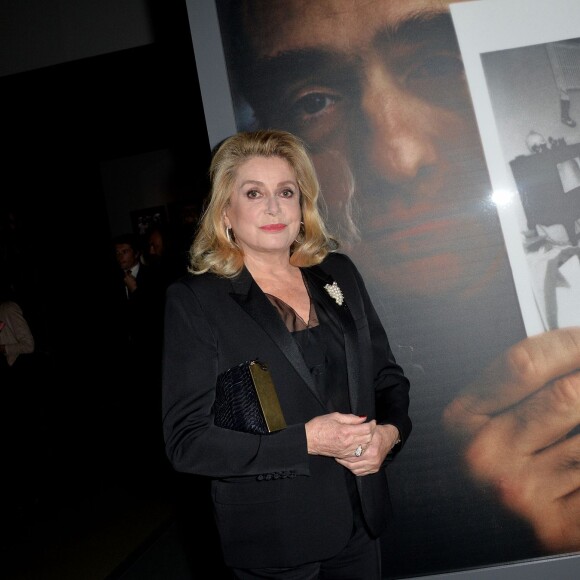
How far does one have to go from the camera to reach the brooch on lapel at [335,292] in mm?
1893

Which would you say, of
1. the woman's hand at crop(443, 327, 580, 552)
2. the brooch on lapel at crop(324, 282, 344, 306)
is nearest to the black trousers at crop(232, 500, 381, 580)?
the brooch on lapel at crop(324, 282, 344, 306)

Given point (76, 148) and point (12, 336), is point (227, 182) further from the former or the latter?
point (76, 148)

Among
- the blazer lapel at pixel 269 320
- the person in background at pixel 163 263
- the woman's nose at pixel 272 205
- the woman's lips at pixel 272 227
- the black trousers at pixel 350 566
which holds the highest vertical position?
the person in background at pixel 163 263

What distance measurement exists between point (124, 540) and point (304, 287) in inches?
114

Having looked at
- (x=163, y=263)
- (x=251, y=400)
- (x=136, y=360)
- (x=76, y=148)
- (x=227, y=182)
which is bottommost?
(x=251, y=400)

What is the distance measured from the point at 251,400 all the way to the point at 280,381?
0.13 meters

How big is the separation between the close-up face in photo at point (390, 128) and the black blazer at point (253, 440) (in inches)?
27.2

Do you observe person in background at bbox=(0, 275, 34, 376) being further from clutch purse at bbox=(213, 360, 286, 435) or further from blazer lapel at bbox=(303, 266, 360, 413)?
clutch purse at bbox=(213, 360, 286, 435)

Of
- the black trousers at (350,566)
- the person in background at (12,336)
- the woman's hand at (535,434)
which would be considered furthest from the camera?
the person in background at (12,336)

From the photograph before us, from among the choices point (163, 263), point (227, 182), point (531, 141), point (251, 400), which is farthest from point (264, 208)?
point (163, 263)

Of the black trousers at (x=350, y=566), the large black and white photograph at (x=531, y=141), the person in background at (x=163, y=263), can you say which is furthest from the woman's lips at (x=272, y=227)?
the person in background at (x=163, y=263)

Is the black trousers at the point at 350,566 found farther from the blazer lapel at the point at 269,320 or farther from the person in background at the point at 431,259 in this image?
the person in background at the point at 431,259

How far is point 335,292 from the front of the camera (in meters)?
1.91

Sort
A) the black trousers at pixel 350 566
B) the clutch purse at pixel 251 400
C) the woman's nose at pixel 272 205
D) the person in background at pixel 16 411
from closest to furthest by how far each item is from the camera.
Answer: the clutch purse at pixel 251 400
the black trousers at pixel 350 566
the woman's nose at pixel 272 205
the person in background at pixel 16 411
